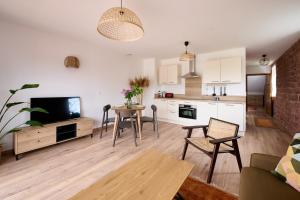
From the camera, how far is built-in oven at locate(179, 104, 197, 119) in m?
4.68

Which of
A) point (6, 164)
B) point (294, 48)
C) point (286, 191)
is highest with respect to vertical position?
point (294, 48)

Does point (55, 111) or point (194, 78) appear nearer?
point (55, 111)

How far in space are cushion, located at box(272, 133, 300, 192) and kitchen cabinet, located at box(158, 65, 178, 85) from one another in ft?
14.1

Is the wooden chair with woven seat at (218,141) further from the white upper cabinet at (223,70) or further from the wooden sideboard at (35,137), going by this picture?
the wooden sideboard at (35,137)

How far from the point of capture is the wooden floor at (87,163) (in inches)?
73.8

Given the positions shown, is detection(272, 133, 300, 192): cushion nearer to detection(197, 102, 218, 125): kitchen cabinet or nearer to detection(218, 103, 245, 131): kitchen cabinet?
detection(218, 103, 245, 131): kitchen cabinet

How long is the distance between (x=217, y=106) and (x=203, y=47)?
172 centimetres

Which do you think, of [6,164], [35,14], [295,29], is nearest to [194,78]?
[295,29]

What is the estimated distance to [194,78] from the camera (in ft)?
17.4

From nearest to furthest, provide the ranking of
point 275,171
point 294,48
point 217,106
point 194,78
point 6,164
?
point 275,171
point 6,164
point 294,48
point 217,106
point 194,78

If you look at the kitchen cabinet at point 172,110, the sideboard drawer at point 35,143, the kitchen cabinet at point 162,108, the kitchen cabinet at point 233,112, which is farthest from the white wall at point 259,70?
the sideboard drawer at point 35,143

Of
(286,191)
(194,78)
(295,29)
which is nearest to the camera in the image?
(286,191)

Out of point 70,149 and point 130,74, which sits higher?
point 130,74

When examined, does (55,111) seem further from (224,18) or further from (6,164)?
→ (224,18)
